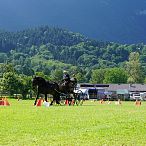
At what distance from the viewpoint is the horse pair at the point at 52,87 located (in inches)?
1639

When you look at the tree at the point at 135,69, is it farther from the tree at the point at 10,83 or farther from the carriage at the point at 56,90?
the carriage at the point at 56,90

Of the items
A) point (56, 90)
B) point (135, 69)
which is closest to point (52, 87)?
point (56, 90)

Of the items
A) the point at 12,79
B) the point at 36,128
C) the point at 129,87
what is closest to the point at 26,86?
the point at 12,79

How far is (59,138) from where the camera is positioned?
46.2 feet

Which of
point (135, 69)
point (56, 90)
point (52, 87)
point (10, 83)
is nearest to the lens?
point (52, 87)

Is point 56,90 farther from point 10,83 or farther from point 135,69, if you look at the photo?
point 135,69

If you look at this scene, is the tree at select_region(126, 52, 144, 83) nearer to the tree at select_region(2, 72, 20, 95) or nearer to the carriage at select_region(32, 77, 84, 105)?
the tree at select_region(2, 72, 20, 95)

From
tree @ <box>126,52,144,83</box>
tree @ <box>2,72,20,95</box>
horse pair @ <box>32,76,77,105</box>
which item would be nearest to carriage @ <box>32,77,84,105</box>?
horse pair @ <box>32,76,77,105</box>

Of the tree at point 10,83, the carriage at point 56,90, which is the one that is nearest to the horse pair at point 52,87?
the carriage at point 56,90

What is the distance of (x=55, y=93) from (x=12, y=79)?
215ft

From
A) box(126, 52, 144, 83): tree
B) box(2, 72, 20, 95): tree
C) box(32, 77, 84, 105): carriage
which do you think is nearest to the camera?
box(32, 77, 84, 105): carriage

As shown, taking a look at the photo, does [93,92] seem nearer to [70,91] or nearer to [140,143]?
[70,91]

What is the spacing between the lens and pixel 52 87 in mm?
43062

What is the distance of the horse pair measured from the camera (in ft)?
137
